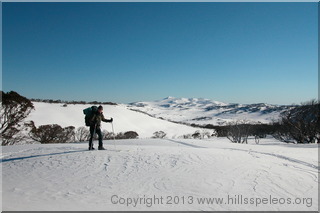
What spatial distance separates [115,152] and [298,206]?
5716 millimetres

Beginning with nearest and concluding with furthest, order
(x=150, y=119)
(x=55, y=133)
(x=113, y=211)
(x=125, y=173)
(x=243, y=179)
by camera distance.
A: (x=113, y=211) → (x=243, y=179) → (x=125, y=173) → (x=55, y=133) → (x=150, y=119)

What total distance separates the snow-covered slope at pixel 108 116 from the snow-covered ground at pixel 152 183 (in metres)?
24.2

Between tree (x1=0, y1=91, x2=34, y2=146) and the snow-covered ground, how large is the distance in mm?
14389

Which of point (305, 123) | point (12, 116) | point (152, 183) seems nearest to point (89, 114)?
point (152, 183)

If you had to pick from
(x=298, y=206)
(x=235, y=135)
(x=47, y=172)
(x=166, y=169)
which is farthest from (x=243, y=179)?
(x=235, y=135)

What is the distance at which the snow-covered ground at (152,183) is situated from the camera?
4.28 m

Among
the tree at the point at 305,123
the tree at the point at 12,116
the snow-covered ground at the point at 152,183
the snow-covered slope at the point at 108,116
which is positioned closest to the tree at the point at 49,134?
the tree at the point at 12,116

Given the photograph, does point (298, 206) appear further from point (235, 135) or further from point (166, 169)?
point (235, 135)

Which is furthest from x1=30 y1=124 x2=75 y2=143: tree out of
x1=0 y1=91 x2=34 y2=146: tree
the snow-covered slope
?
the snow-covered slope

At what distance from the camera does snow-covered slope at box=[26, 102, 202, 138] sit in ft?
102

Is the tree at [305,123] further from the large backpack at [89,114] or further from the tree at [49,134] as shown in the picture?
the tree at [49,134]

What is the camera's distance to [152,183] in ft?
17.3

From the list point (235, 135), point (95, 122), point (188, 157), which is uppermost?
point (95, 122)

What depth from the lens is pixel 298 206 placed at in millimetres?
4355
